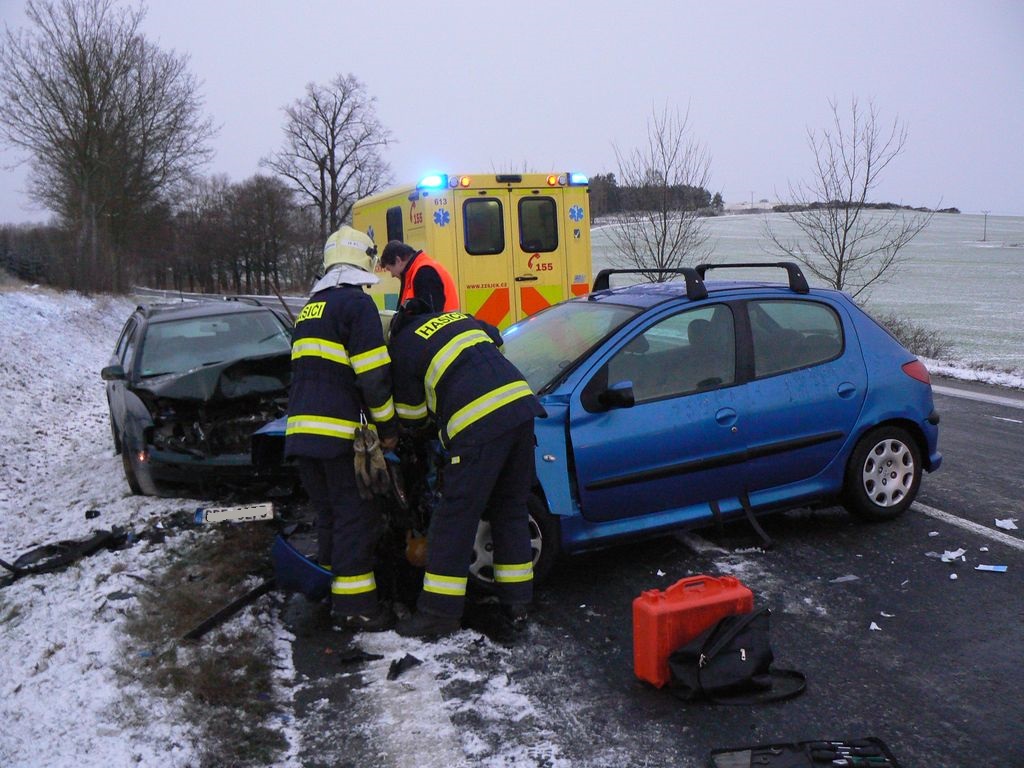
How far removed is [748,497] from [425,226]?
6.26 metres

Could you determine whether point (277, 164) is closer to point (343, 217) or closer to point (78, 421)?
point (343, 217)

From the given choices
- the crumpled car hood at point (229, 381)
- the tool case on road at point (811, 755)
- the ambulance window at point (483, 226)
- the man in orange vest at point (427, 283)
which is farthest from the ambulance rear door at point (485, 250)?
the tool case on road at point (811, 755)

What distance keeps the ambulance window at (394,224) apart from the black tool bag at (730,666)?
8415 millimetres

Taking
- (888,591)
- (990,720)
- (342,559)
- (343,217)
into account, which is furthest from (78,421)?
(343,217)

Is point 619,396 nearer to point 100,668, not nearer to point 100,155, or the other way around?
point 100,668

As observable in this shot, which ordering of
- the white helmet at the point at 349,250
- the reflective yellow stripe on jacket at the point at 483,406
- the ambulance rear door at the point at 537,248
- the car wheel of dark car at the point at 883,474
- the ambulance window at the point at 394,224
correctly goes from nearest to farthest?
the reflective yellow stripe on jacket at the point at 483,406 → the white helmet at the point at 349,250 → the car wheel of dark car at the point at 883,474 → the ambulance rear door at the point at 537,248 → the ambulance window at the point at 394,224

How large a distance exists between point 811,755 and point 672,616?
74cm

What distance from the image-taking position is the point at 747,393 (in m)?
4.91

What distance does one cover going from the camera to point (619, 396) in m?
4.45

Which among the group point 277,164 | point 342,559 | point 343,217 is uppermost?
point 277,164

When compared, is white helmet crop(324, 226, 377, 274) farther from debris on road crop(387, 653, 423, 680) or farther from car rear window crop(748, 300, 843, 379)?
car rear window crop(748, 300, 843, 379)

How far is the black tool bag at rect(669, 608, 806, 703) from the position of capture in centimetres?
339

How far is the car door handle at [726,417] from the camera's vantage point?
15.7ft

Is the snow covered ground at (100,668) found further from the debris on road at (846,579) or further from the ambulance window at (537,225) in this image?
the ambulance window at (537,225)
